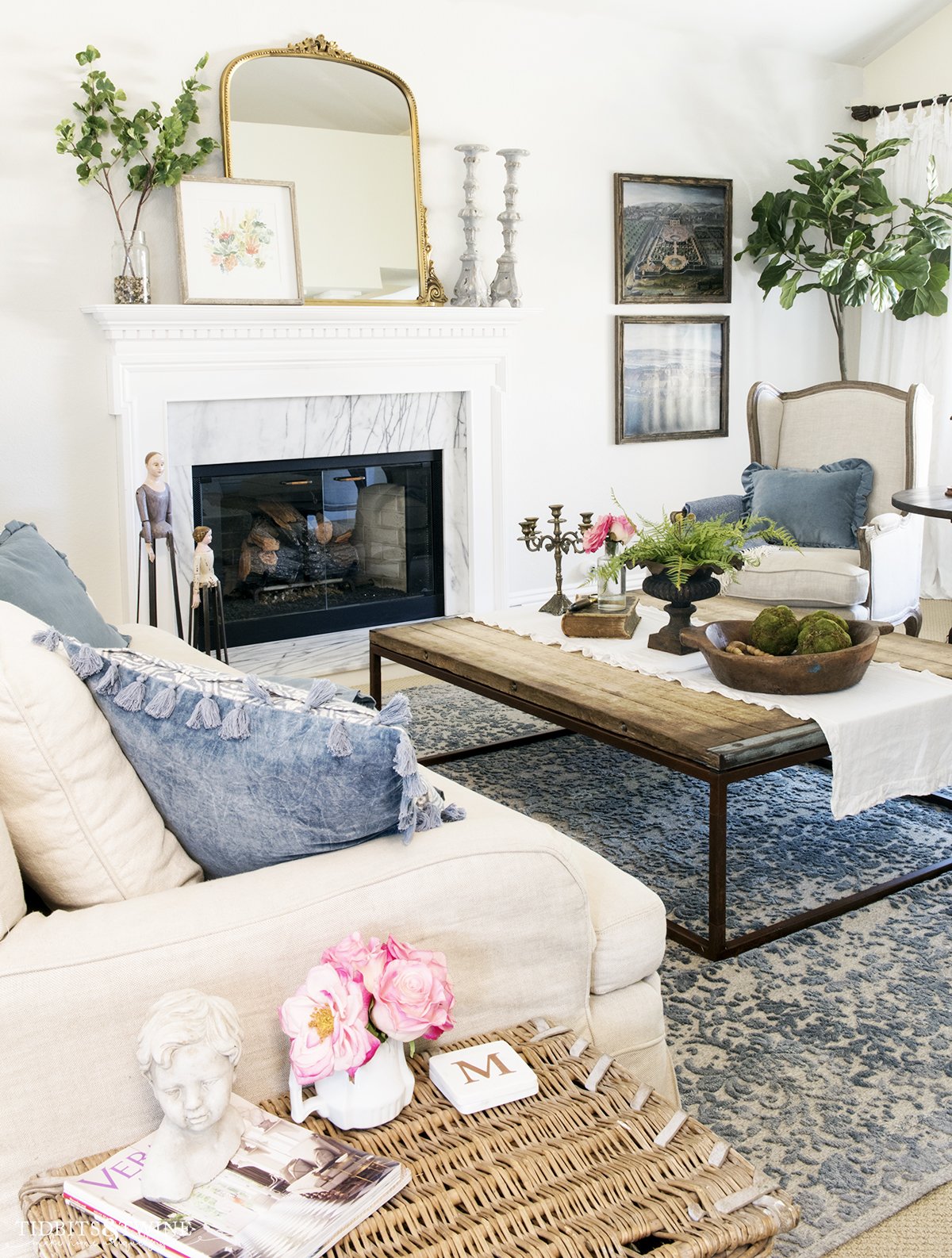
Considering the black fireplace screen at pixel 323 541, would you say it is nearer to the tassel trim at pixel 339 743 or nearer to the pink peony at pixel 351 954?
the tassel trim at pixel 339 743

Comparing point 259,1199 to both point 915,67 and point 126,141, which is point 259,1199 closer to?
point 126,141

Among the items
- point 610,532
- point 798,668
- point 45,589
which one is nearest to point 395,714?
point 45,589

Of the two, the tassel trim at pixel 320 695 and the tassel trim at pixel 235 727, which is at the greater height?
the tassel trim at pixel 320 695

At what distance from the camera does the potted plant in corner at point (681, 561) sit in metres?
3.02

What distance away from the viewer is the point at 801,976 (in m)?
2.40

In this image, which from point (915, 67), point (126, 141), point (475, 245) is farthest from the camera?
point (915, 67)

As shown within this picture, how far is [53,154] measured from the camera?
4.09m

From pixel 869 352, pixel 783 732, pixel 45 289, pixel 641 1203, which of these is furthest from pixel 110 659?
pixel 869 352

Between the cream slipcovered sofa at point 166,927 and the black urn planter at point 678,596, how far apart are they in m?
1.52

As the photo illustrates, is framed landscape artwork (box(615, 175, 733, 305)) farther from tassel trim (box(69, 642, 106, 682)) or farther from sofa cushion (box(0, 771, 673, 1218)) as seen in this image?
tassel trim (box(69, 642, 106, 682))

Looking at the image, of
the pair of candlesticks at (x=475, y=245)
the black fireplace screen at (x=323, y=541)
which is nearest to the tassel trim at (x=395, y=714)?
the black fireplace screen at (x=323, y=541)

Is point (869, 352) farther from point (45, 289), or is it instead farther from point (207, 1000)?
point (207, 1000)

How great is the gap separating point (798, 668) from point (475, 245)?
9.59 feet

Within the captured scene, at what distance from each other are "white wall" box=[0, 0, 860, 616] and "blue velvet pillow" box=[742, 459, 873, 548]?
1138mm
